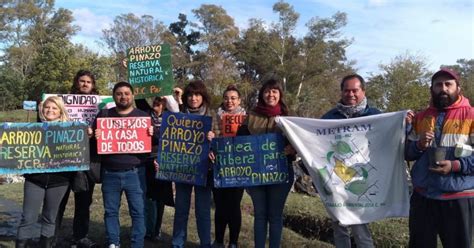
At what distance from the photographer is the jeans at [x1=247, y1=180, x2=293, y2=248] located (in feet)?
19.1

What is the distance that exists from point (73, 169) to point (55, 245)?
138 cm

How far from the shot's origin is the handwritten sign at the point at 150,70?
7.36 meters

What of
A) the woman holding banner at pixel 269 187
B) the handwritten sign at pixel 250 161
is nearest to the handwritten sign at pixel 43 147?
the handwritten sign at pixel 250 161

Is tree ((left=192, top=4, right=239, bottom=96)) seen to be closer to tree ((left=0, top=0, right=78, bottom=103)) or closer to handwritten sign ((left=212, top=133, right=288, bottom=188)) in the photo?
tree ((left=0, top=0, right=78, bottom=103))

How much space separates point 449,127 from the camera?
15.6 feet

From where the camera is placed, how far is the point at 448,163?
4.69 metres

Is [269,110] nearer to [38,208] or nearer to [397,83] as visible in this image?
[38,208]

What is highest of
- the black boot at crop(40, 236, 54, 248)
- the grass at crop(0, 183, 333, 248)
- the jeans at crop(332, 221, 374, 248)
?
the jeans at crop(332, 221, 374, 248)

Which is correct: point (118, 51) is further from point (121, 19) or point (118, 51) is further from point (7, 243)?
point (7, 243)

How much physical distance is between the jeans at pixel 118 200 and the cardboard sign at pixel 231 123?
4.10ft

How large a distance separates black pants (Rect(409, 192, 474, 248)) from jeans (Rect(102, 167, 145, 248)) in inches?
123

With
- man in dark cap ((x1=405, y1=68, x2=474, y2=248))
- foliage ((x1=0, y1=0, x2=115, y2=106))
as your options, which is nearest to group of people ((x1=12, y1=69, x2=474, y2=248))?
man in dark cap ((x1=405, y1=68, x2=474, y2=248))

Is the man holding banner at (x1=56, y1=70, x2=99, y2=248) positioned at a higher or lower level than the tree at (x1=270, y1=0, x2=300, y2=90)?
lower

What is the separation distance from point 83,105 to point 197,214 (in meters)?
2.30
